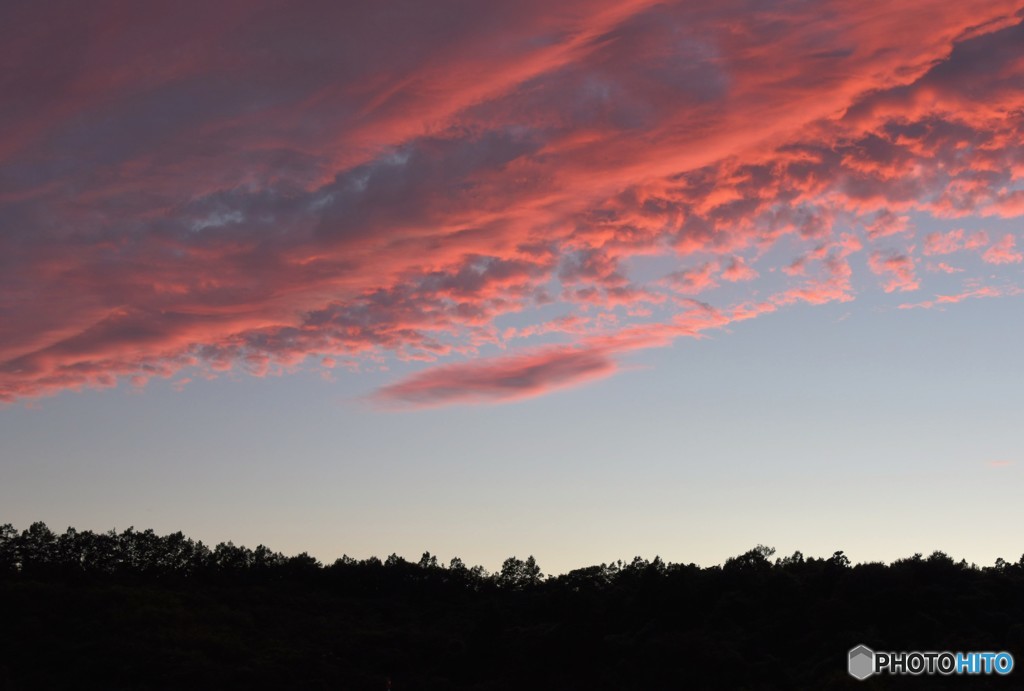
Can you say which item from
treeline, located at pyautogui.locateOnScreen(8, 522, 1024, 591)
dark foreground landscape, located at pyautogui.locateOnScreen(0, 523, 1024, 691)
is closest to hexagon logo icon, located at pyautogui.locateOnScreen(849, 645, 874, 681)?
dark foreground landscape, located at pyautogui.locateOnScreen(0, 523, 1024, 691)

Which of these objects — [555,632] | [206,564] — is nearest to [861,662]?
[555,632]

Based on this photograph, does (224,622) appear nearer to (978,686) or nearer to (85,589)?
(85,589)

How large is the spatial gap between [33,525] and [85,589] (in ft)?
187

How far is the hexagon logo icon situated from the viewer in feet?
194

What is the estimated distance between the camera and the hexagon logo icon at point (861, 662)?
59.2 meters

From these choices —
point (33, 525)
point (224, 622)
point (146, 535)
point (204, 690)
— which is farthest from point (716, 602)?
point (33, 525)

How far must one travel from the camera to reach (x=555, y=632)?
266 feet

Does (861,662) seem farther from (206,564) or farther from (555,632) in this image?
(206,564)

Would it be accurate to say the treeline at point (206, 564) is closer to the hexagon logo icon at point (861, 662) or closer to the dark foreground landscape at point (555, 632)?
the dark foreground landscape at point (555, 632)

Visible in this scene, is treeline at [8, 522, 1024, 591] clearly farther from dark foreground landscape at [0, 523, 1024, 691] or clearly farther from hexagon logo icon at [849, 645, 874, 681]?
hexagon logo icon at [849, 645, 874, 681]

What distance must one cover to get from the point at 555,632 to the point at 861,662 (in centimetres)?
2714

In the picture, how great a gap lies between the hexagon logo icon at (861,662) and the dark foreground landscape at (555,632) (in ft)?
3.22

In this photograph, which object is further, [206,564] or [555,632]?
[206,564]

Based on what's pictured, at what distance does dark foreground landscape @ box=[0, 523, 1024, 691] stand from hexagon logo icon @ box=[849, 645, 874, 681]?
0.98m
